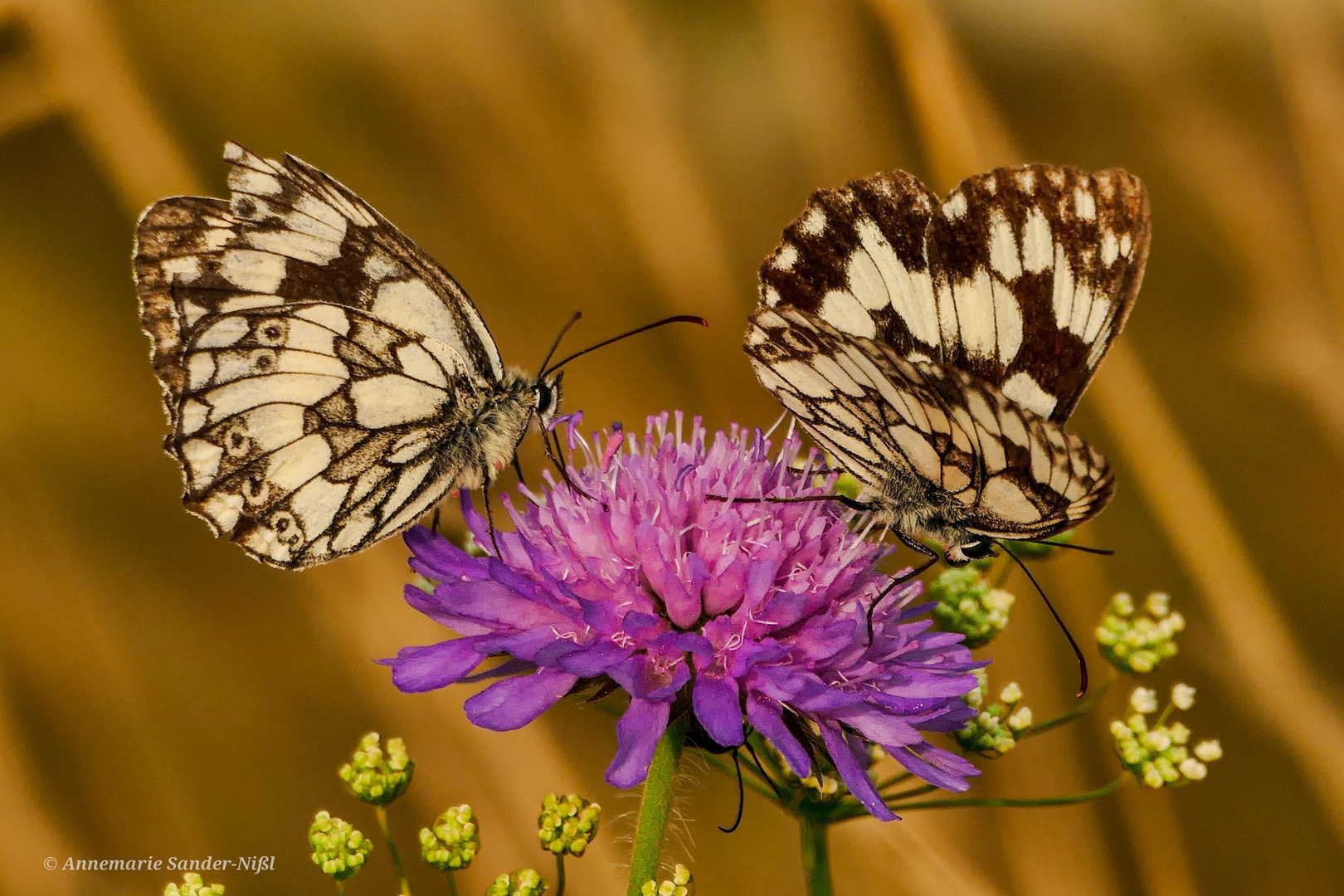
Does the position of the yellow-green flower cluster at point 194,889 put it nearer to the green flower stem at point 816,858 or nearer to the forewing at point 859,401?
the green flower stem at point 816,858

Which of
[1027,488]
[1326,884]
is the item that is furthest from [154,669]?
[1326,884]

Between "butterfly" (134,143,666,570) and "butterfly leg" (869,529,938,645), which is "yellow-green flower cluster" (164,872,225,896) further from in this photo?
"butterfly leg" (869,529,938,645)

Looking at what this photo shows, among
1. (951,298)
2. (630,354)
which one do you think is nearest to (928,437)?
(951,298)

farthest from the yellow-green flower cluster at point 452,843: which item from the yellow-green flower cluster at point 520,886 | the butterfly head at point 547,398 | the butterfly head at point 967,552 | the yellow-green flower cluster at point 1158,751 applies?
the yellow-green flower cluster at point 1158,751

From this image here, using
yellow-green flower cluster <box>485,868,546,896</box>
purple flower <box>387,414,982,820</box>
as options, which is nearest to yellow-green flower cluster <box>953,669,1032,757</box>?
purple flower <box>387,414,982,820</box>

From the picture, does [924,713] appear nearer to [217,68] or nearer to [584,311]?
[584,311]
